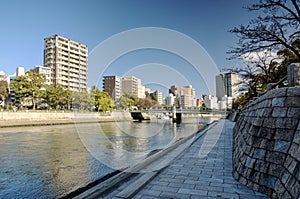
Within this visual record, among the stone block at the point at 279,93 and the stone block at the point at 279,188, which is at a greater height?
the stone block at the point at 279,93

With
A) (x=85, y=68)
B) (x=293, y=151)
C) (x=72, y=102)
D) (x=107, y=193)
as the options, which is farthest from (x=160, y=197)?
(x=85, y=68)

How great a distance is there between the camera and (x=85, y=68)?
231 ft

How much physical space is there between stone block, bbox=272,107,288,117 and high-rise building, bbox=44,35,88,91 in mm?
62850

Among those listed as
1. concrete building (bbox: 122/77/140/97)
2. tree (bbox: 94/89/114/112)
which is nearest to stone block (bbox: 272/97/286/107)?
tree (bbox: 94/89/114/112)

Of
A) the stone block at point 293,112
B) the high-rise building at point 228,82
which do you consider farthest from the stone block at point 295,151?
the high-rise building at point 228,82

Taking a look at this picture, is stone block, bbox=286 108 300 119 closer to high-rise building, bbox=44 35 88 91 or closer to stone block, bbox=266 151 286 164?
stone block, bbox=266 151 286 164

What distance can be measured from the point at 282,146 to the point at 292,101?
767mm

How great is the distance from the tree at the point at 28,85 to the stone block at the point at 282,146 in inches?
1565

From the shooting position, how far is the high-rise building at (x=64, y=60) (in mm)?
60944

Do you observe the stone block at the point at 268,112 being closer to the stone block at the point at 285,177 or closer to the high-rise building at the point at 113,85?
the stone block at the point at 285,177

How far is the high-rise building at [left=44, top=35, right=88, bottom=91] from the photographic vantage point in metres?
60.9

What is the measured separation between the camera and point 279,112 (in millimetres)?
3658

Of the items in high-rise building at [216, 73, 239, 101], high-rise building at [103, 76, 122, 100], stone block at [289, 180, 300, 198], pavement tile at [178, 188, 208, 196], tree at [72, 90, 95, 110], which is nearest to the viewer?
stone block at [289, 180, 300, 198]

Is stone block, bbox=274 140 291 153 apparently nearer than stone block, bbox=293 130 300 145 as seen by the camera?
No
